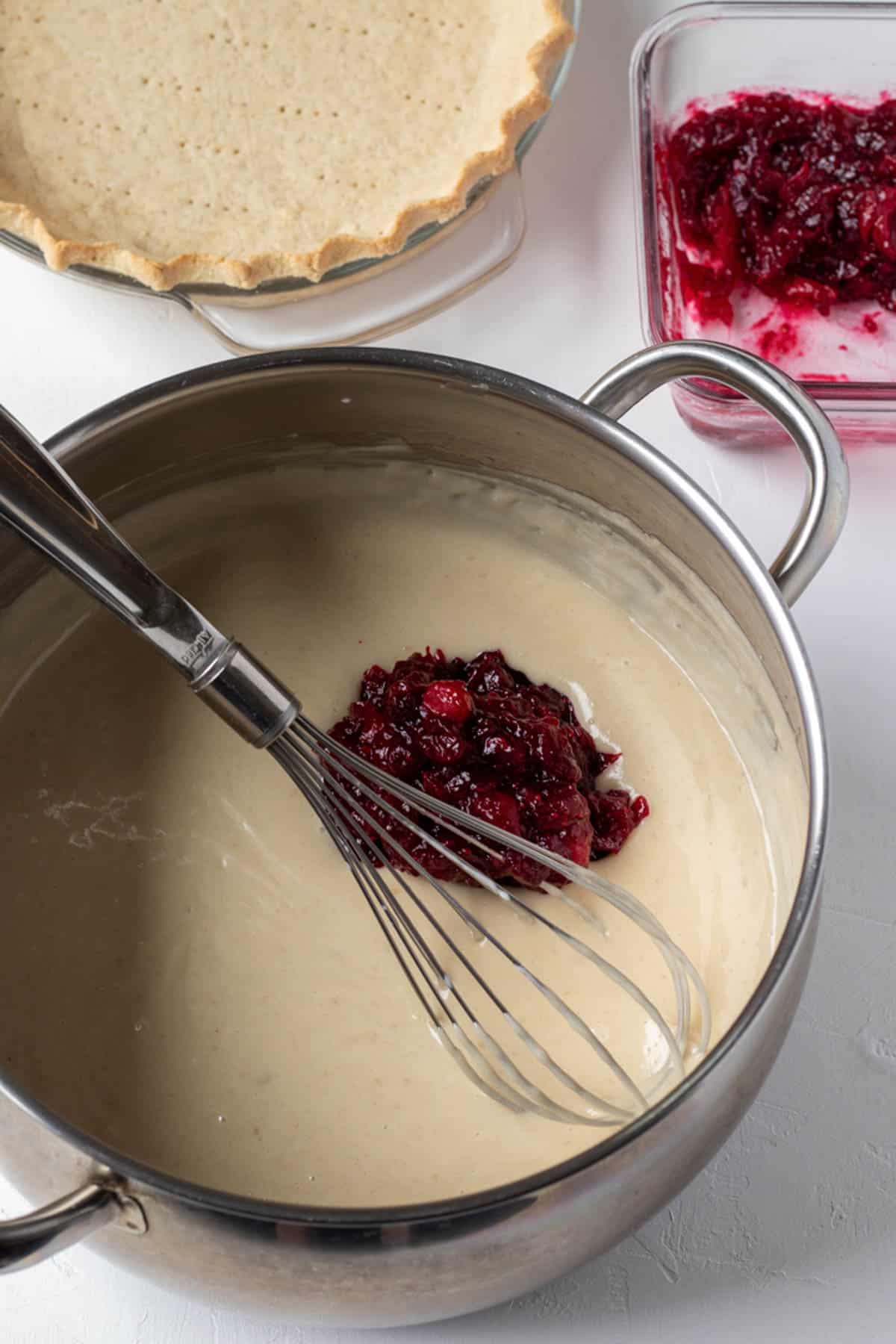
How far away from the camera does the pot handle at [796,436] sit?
31.3 inches

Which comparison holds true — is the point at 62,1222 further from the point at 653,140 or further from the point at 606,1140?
the point at 653,140

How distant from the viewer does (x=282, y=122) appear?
112 cm

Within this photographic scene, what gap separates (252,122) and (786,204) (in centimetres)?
42

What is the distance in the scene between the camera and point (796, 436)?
80 cm

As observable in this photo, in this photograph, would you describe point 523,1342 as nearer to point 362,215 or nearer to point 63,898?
point 63,898

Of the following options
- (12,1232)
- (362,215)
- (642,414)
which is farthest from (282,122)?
(12,1232)

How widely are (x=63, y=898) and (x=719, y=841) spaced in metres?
0.41

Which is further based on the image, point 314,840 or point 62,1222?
point 314,840

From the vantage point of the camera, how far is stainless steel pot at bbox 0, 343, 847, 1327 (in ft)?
2.02

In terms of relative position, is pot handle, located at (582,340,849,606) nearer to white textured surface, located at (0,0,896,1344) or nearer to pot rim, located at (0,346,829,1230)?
pot rim, located at (0,346,829,1230)

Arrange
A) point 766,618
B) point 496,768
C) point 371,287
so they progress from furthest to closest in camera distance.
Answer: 1. point 371,287
2. point 496,768
3. point 766,618

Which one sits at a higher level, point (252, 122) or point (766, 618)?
point (252, 122)

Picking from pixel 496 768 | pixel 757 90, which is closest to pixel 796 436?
pixel 496 768

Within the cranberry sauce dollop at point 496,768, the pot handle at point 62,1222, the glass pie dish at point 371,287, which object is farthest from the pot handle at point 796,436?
the pot handle at point 62,1222
